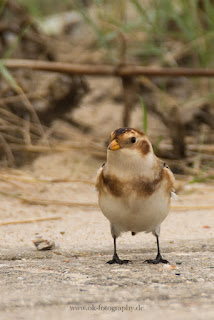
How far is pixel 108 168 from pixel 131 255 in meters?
0.49

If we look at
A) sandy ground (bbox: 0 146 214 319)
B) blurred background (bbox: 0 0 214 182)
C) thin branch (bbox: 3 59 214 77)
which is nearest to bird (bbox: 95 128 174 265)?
sandy ground (bbox: 0 146 214 319)

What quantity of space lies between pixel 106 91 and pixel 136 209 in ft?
11.5

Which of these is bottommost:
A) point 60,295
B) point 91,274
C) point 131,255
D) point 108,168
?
point 131,255

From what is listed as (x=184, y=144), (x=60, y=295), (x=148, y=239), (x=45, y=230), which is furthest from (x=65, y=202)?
(x=60, y=295)

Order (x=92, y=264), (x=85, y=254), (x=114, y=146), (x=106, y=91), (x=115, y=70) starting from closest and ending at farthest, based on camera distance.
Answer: (x=114, y=146) < (x=92, y=264) < (x=85, y=254) < (x=115, y=70) < (x=106, y=91)

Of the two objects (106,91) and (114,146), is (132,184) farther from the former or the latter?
(106,91)

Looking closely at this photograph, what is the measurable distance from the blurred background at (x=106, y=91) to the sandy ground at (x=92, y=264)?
48 cm

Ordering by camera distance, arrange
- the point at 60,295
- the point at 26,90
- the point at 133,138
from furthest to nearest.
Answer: the point at 26,90 → the point at 133,138 → the point at 60,295

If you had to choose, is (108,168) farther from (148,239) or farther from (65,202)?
(65,202)

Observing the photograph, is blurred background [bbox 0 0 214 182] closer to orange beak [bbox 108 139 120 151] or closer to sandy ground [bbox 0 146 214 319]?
sandy ground [bbox 0 146 214 319]

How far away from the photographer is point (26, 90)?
4680 millimetres

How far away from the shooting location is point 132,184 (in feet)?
7.50

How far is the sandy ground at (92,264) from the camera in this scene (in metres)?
1.70

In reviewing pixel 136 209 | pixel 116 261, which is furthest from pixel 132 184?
pixel 116 261
